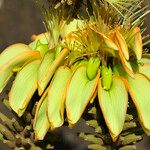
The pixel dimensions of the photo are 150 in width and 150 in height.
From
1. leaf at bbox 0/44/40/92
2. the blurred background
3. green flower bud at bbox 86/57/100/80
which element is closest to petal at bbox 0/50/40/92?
leaf at bbox 0/44/40/92

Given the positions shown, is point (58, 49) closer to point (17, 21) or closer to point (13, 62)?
point (13, 62)

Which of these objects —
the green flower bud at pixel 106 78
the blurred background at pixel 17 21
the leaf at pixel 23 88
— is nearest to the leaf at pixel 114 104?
the green flower bud at pixel 106 78

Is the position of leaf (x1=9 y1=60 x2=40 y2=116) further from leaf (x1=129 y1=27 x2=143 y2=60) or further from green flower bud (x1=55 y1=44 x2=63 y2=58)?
leaf (x1=129 y1=27 x2=143 y2=60)

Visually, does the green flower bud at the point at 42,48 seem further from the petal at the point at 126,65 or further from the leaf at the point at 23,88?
Answer: the petal at the point at 126,65

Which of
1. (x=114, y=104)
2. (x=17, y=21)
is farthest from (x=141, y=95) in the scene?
(x=17, y=21)

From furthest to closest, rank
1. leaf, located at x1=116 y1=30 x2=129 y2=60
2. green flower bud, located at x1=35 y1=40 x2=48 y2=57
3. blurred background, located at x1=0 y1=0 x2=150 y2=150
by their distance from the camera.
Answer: blurred background, located at x1=0 y1=0 x2=150 y2=150, green flower bud, located at x1=35 y1=40 x2=48 y2=57, leaf, located at x1=116 y1=30 x2=129 y2=60

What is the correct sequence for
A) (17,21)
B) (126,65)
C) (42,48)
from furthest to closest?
(17,21) → (42,48) → (126,65)

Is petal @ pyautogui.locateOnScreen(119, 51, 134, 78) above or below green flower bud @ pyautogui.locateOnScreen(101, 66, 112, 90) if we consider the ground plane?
above
